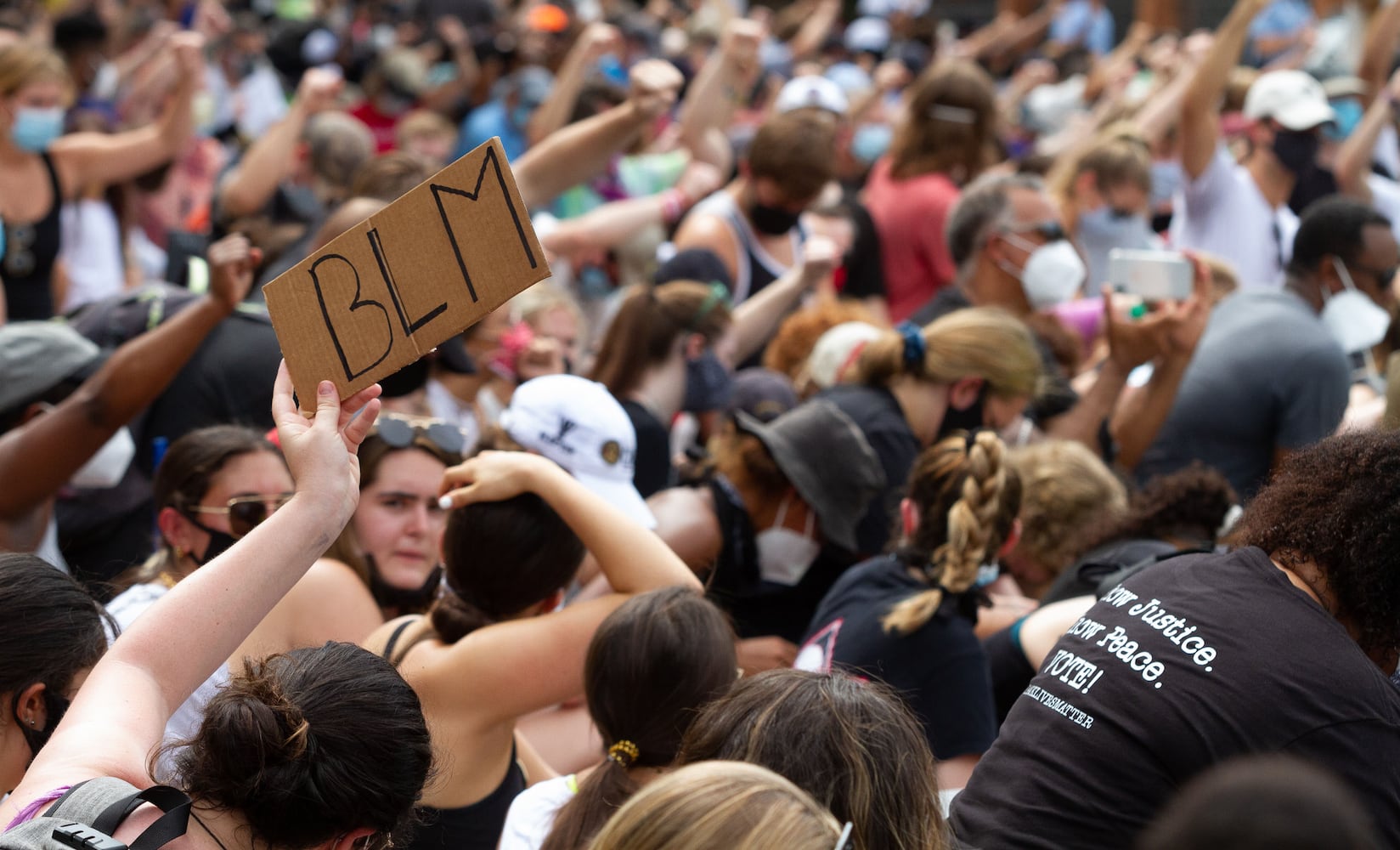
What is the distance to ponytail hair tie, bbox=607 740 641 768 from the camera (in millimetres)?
2209

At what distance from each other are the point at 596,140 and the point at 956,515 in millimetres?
2024

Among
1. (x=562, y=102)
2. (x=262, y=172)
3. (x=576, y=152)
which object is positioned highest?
(x=576, y=152)

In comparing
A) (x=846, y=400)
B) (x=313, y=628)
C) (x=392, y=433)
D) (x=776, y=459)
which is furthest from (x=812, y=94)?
(x=313, y=628)

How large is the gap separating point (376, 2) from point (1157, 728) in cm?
1178

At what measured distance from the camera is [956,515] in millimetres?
2799

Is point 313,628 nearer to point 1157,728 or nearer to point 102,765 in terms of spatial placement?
point 102,765

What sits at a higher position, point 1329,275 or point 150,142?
point 150,142

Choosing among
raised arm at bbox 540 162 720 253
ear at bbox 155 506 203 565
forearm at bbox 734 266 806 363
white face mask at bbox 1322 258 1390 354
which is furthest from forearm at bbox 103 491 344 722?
white face mask at bbox 1322 258 1390 354

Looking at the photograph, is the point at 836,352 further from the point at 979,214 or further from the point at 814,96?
the point at 814,96

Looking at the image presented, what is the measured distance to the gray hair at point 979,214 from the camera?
16.5 ft

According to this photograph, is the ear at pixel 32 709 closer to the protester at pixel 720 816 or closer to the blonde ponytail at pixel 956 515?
the protester at pixel 720 816

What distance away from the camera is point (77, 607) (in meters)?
2.02

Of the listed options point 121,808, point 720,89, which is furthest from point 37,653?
point 720,89

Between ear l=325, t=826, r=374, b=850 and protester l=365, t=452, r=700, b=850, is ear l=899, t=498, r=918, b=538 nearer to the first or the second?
protester l=365, t=452, r=700, b=850
